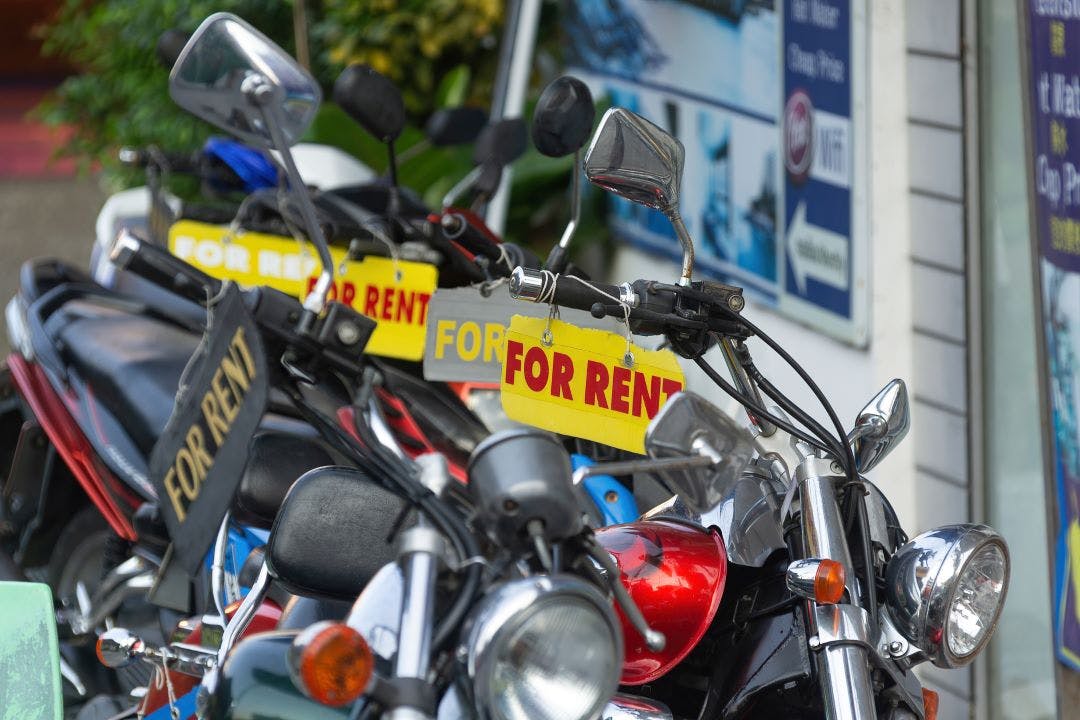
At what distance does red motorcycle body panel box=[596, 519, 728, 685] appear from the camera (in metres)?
1.88

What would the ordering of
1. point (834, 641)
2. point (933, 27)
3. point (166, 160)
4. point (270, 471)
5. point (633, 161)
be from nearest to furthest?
point (834, 641) < point (633, 161) < point (270, 471) < point (933, 27) < point (166, 160)

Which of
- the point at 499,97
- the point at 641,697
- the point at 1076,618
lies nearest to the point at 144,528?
the point at 641,697

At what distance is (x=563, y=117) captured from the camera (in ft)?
7.60

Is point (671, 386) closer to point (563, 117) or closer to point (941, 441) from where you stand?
point (563, 117)

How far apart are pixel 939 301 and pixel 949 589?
6.51 ft

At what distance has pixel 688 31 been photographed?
4.84 metres

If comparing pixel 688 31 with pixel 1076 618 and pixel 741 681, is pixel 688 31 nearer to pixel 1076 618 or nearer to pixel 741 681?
pixel 1076 618

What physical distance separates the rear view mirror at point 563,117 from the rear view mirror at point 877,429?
0.67m

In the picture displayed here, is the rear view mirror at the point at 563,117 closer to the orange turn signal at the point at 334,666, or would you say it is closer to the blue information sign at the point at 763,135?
the orange turn signal at the point at 334,666

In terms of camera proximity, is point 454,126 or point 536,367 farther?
point 454,126

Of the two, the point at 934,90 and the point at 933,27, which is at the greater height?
the point at 933,27

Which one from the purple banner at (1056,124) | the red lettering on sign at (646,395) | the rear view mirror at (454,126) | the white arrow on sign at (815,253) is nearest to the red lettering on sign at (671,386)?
the red lettering on sign at (646,395)

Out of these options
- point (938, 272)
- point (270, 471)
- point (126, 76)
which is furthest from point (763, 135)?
point (126, 76)

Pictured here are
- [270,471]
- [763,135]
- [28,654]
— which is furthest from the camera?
[763,135]
